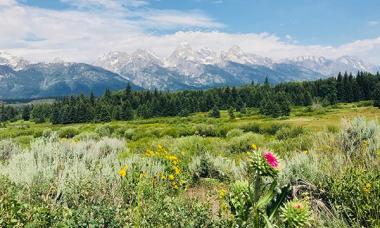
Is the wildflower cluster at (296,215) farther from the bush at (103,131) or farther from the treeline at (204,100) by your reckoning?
the treeline at (204,100)

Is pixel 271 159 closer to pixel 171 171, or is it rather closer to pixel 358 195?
pixel 358 195

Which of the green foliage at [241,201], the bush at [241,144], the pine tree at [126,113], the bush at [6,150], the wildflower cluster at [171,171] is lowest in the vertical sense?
the pine tree at [126,113]

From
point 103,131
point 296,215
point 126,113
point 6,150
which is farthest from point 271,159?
point 126,113

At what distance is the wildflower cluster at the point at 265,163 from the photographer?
3.31 metres

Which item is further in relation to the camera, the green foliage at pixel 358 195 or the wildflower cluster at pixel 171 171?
the wildflower cluster at pixel 171 171

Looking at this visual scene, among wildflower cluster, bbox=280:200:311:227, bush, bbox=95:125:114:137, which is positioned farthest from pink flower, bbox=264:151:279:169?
bush, bbox=95:125:114:137

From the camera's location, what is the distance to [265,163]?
132 inches

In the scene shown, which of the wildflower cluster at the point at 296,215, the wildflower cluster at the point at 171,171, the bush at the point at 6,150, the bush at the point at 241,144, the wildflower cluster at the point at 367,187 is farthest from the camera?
the bush at the point at 241,144

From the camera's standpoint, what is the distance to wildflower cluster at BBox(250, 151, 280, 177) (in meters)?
3.31

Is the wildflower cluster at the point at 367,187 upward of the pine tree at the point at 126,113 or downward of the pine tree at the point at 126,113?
upward

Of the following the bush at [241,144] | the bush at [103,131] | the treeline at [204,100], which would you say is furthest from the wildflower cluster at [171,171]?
the treeline at [204,100]

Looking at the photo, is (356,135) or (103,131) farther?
(103,131)

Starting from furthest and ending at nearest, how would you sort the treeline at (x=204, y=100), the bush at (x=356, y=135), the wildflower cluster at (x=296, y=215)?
the treeline at (x=204, y=100), the bush at (x=356, y=135), the wildflower cluster at (x=296, y=215)

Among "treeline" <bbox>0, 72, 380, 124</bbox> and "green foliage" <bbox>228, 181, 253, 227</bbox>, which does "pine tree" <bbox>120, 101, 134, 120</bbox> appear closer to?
"treeline" <bbox>0, 72, 380, 124</bbox>
